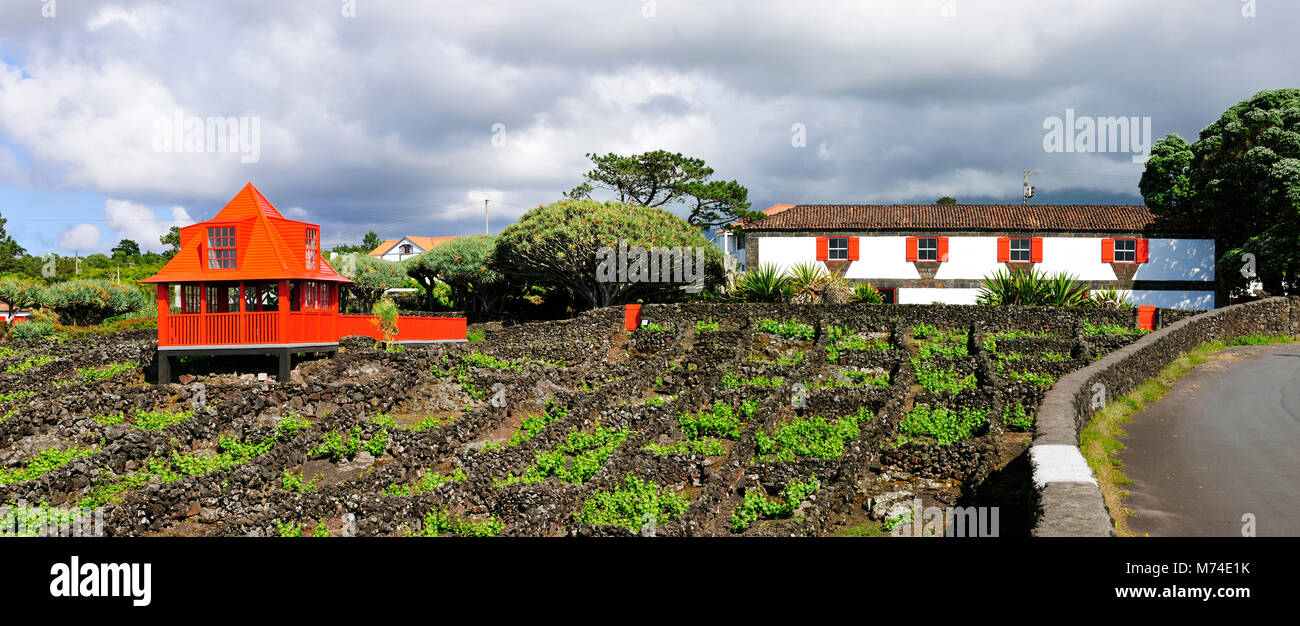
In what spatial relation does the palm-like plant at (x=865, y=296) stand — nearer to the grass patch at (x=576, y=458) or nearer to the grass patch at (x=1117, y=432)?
the grass patch at (x=1117, y=432)

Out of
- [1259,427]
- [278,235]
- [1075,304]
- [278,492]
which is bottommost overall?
[278,492]

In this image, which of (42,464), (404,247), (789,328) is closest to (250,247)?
(42,464)

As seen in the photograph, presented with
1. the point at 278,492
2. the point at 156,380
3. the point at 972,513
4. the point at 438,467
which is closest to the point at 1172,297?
the point at 972,513

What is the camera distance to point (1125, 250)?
117 feet

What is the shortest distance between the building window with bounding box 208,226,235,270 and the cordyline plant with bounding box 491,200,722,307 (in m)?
11.2

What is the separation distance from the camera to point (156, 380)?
69.3 feet

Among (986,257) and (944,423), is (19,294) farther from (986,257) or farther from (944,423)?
(986,257)

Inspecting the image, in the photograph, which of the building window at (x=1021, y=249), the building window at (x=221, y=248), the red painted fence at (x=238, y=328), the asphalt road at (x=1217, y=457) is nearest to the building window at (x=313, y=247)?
the building window at (x=221, y=248)

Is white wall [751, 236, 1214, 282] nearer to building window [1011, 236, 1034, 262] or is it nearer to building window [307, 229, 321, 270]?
building window [1011, 236, 1034, 262]

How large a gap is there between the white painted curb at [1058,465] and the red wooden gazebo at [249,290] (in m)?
17.9

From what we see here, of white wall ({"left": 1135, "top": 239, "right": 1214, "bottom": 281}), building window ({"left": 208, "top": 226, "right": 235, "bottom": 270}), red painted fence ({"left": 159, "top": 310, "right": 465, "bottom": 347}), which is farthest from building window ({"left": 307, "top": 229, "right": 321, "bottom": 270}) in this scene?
white wall ({"left": 1135, "top": 239, "right": 1214, "bottom": 281})

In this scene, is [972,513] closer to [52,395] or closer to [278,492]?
[278,492]

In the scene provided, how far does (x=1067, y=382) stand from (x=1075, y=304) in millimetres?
16160
